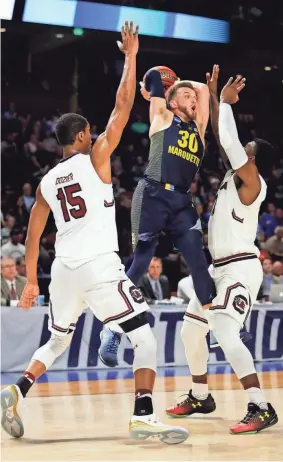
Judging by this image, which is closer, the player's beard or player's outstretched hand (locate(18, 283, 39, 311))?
player's outstretched hand (locate(18, 283, 39, 311))

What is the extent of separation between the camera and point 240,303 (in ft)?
20.4

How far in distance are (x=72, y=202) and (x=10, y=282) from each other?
5.87m

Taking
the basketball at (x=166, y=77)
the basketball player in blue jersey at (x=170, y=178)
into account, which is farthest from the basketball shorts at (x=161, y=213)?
the basketball at (x=166, y=77)

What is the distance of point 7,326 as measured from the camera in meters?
10.6

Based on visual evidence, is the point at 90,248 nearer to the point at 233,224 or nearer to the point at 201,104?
the point at 233,224

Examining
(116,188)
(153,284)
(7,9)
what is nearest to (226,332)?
(153,284)

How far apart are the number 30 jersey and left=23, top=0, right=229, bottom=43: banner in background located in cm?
1174

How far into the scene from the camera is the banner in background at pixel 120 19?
55.8ft

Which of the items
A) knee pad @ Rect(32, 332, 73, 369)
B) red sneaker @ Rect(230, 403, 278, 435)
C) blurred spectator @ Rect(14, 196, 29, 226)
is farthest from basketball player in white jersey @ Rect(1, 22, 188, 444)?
blurred spectator @ Rect(14, 196, 29, 226)

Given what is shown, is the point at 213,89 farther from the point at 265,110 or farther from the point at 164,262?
the point at 265,110

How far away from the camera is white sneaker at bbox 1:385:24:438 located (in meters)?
5.74

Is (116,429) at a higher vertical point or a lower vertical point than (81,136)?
lower

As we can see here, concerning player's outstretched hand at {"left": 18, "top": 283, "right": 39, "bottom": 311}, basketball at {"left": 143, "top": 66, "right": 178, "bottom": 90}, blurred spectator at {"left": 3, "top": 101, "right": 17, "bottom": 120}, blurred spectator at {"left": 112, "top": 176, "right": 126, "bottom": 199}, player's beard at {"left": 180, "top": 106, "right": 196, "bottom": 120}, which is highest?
blurred spectator at {"left": 3, "top": 101, "right": 17, "bottom": 120}

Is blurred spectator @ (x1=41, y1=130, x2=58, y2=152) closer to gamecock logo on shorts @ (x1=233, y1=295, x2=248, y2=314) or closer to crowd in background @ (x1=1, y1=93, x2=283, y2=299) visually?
crowd in background @ (x1=1, y1=93, x2=283, y2=299)
